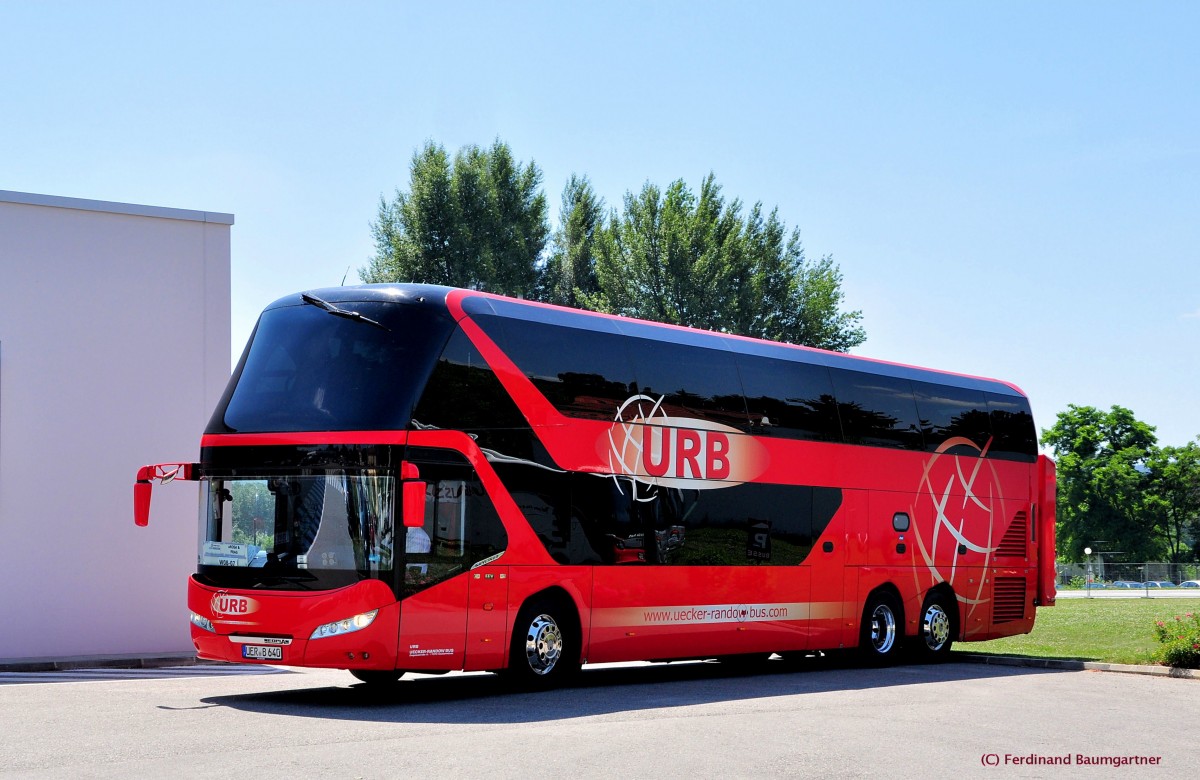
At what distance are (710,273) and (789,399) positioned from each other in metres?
34.3

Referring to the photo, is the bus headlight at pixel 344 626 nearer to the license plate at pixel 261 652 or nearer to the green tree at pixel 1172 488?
the license plate at pixel 261 652

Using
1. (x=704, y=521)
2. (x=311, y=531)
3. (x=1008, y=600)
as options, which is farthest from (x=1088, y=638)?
(x=311, y=531)

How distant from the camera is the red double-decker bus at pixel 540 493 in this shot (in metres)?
13.6

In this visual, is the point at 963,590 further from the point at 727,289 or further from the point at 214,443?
the point at 727,289

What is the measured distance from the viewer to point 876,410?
66.2ft

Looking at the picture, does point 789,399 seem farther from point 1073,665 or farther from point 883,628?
point 1073,665

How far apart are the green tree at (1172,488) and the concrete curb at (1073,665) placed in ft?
262

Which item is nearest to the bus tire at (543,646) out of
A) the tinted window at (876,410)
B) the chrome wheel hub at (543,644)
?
the chrome wheel hub at (543,644)

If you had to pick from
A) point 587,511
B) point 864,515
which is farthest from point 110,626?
point 864,515

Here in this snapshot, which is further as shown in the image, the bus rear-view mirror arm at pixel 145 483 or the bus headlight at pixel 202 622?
the bus rear-view mirror arm at pixel 145 483

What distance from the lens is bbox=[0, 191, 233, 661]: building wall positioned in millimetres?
20562

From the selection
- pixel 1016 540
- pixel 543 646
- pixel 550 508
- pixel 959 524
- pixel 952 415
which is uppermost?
pixel 952 415

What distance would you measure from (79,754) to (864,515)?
12.5 metres

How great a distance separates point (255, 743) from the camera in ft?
33.4
